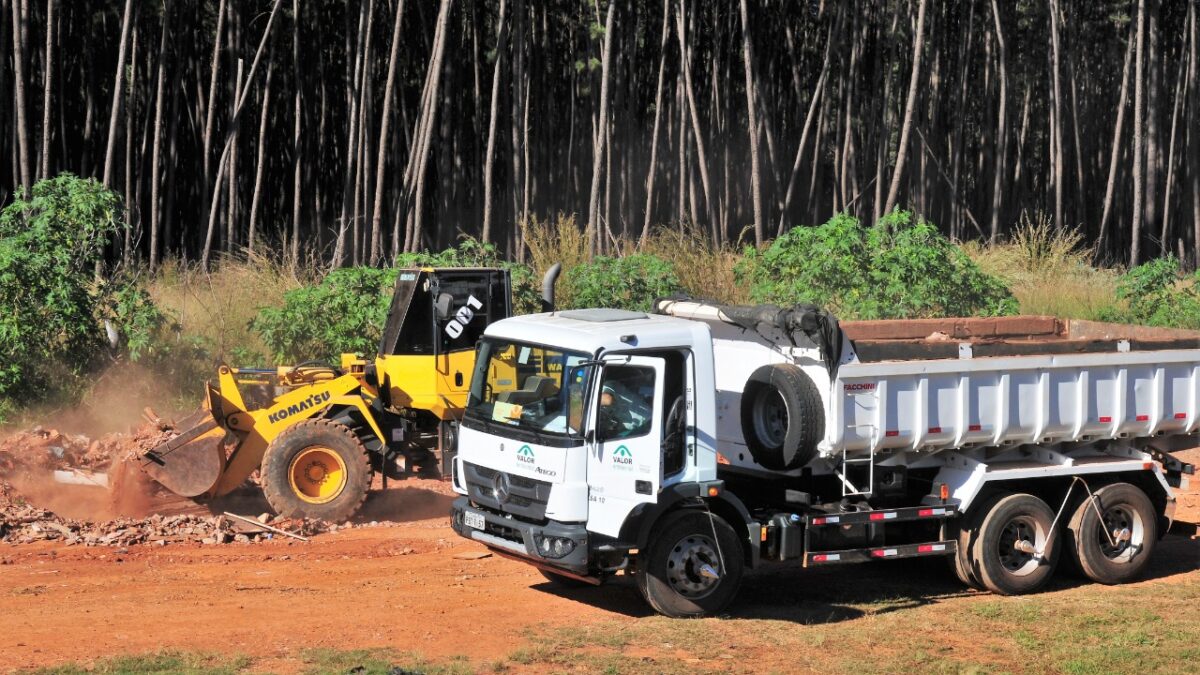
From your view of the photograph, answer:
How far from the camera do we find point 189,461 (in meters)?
13.0

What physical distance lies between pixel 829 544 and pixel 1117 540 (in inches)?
109

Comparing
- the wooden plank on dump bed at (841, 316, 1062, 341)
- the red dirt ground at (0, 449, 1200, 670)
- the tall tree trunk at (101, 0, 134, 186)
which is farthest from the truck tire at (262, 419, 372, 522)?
the tall tree trunk at (101, 0, 134, 186)

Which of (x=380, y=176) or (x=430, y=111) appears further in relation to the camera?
(x=430, y=111)

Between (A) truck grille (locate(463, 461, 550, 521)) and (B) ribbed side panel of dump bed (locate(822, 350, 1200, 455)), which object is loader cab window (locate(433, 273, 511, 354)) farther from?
(B) ribbed side panel of dump bed (locate(822, 350, 1200, 455))

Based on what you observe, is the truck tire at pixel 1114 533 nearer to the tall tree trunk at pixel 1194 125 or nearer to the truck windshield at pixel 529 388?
the truck windshield at pixel 529 388

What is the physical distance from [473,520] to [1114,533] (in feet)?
17.4

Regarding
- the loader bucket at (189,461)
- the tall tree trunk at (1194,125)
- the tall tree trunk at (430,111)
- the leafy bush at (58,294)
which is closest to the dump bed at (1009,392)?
the loader bucket at (189,461)

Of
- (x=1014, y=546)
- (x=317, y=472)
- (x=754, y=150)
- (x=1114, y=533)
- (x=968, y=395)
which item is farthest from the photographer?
(x=754, y=150)

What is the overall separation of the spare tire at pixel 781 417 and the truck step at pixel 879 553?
2.26 feet

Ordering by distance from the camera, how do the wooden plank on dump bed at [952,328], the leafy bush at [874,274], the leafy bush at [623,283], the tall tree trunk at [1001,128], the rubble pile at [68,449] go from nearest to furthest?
1. the wooden plank on dump bed at [952,328]
2. the rubble pile at [68,449]
3. the leafy bush at [623,283]
4. the leafy bush at [874,274]
5. the tall tree trunk at [1001,128]

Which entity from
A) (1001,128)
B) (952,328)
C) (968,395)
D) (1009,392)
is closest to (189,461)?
(968,395)

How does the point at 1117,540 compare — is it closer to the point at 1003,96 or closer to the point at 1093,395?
the point at 1093,395

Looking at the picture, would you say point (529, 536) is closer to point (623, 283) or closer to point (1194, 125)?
point (623, 283)

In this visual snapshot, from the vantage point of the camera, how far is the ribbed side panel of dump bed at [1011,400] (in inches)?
398
